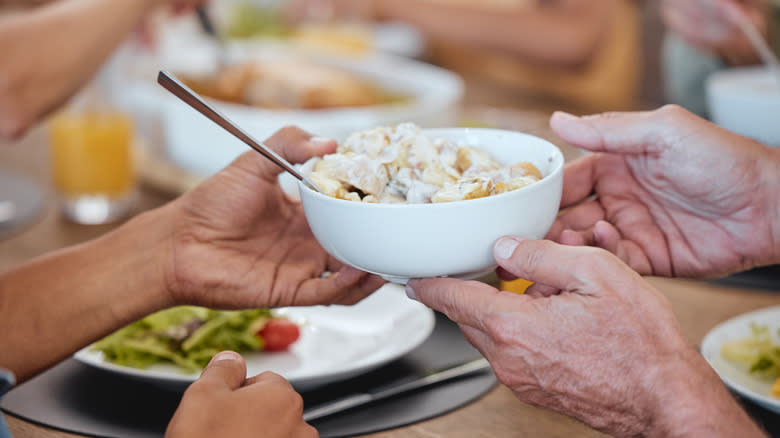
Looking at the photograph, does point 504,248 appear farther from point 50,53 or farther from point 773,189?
point 50,53

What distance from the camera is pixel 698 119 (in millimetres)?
1016

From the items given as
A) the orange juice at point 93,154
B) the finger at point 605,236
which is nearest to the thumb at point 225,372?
the finger at point 605,236

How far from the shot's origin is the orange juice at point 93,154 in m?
1.72

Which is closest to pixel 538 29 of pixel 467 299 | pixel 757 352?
pixel 757 352

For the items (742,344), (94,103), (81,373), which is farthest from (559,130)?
(94,103)

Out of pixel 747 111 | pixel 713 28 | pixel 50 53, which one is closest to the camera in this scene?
pixel 747 111

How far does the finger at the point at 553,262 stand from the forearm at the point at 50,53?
3.85 ft

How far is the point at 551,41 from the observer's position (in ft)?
9.59

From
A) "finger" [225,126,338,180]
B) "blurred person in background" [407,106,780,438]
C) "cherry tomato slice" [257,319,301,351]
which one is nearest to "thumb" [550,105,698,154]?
"blurred person in background" [407,106,780,438]

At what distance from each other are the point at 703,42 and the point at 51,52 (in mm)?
1710

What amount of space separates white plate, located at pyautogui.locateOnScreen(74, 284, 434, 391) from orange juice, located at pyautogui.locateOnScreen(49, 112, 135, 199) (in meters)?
0.73

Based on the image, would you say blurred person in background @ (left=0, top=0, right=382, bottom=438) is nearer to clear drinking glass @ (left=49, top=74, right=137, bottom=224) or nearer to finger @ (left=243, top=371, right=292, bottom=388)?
finger @ (left=243, top=371, right=292, bottom=388)

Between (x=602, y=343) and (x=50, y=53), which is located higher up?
(x=50, y=53)

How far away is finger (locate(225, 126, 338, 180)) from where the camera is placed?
965mm
